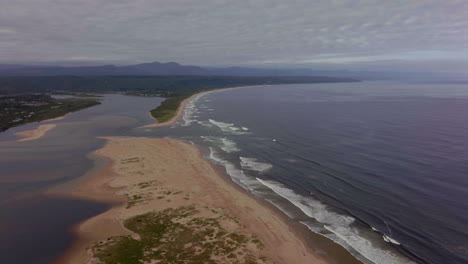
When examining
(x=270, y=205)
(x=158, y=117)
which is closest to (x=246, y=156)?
(x=270, y=205)

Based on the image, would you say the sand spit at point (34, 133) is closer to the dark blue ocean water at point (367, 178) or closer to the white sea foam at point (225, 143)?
the dark blue ocean water at point (367, 178)

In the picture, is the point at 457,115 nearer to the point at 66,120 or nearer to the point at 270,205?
the point at 270,205

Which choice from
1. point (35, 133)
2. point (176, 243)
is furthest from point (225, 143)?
point (35, 133)

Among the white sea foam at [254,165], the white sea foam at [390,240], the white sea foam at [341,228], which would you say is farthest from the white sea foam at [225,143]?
the white sea foam at [390,240]

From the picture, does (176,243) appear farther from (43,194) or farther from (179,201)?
(43,194)

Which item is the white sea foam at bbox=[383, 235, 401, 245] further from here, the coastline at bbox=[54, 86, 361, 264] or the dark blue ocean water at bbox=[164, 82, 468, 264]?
the coastline at bbox=[54, 86, 361, 264]
